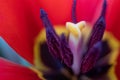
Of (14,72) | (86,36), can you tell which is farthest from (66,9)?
(14,72)

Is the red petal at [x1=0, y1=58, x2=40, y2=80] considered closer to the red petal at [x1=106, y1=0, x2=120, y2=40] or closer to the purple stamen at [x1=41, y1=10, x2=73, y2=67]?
the purple stamen at [x1=41, y1=10, x2=73, y2=67]

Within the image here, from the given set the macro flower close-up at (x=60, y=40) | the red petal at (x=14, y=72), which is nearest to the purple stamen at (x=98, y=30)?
the macro flower close-up at (x=60, y=40)

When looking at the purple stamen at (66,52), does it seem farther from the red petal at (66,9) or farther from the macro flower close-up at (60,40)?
the red petal at (66,9)

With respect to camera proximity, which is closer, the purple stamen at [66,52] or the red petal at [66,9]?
the purple stamen at [66,52]

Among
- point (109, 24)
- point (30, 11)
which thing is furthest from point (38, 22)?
point (109, 24)

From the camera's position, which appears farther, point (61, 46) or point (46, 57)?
point (46, 57)

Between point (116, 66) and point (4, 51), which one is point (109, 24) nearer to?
point (116, 66)

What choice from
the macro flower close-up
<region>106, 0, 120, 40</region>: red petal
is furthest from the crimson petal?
<region>106, 0, 120, 40</region>: red petal

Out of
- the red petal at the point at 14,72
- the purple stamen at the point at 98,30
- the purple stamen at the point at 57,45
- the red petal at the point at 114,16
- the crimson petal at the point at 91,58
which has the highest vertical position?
the red petal at the point at 114,16
